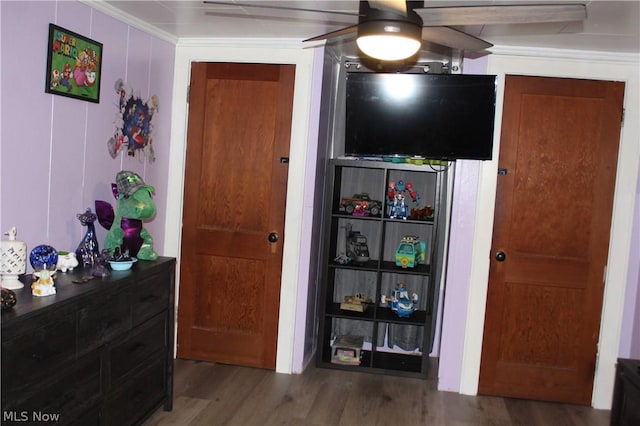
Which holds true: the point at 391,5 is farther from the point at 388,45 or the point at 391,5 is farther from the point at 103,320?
the point at 103,320

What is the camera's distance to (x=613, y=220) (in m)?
3.59

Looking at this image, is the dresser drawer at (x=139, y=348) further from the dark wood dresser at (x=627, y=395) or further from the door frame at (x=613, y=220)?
the dark wood dresser at (x=627, y=395)

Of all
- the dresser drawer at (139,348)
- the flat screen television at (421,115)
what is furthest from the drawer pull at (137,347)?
the flat screen television at (421,115)

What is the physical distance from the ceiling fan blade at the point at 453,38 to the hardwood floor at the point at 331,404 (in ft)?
6.81

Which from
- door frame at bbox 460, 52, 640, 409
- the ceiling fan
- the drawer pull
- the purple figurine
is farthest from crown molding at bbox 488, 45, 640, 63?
the drawer pull

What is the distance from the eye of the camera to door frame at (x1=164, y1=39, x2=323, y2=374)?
378cm

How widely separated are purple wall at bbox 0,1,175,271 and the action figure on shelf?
1.68m

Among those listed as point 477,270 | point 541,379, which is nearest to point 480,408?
point 541,379

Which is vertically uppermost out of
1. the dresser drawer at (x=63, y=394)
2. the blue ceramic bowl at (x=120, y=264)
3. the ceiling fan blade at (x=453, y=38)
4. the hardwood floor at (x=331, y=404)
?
the ceiling fan blade at (x=453, y=38)

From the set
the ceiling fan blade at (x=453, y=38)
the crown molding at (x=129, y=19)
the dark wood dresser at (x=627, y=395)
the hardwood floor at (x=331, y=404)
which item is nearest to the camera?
the ceiling fan blade at (x=453, y=38)

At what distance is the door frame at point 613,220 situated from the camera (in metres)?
3.54

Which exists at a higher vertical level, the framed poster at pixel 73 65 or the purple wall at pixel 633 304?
the framed poster at pixel 73 65

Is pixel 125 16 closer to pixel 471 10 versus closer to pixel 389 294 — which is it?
pixel 471 10

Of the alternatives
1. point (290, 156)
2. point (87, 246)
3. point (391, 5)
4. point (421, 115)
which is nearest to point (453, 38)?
point (391, 5)
